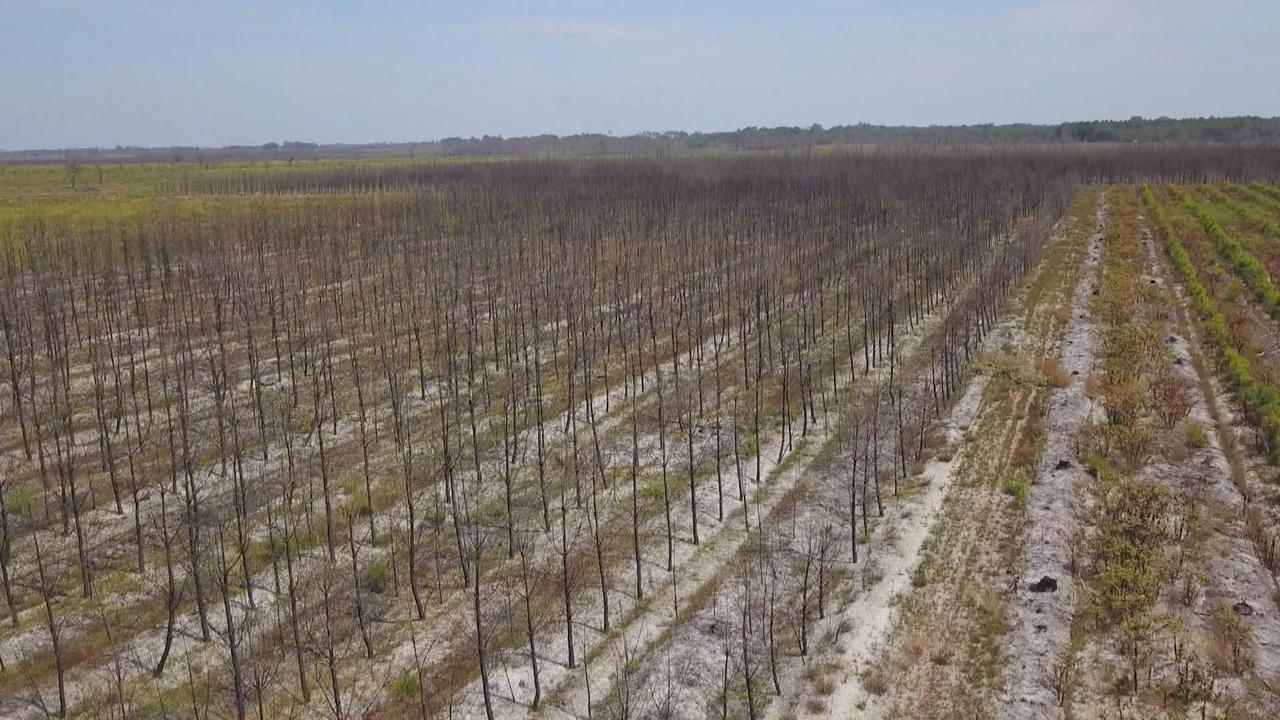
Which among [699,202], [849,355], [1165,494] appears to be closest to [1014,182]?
[699,202]

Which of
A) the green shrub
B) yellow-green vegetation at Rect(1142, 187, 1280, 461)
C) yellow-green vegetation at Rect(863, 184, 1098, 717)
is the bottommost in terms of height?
yellow-green vegetation at Rect(863, 184, 1098, 717)

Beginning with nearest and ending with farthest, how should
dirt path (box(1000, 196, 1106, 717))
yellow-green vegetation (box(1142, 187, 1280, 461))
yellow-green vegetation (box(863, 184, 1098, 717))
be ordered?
dirt path (box(1000, 196, 1106, 717))
yellow-green vegetation (box(863, 184, 1098, 717))
yellow-green vegetation (box(1142, 187, 1280, 461))

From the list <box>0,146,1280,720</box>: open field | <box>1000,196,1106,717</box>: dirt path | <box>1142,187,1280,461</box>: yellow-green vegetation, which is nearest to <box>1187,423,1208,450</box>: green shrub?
<box>0,146,1280,720</box>: open field

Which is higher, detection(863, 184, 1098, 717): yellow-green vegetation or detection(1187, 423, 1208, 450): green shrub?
detection(1187, 423, 1208, 450): green shrub

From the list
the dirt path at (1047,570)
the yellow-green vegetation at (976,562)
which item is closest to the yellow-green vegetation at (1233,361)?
the dirt path at (1047,570)

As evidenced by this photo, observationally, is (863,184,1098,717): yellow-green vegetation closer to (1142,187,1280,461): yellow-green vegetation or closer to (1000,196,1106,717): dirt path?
(1000,196,1106,717): dirt path

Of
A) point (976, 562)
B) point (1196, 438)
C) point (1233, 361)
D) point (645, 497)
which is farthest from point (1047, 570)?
point (1233, 361)

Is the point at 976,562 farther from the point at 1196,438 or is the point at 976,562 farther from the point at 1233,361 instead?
the point at 1233,361

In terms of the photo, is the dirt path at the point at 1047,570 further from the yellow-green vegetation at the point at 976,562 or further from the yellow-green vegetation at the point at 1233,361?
the yellow-green vegetation at the point at 1233,361
